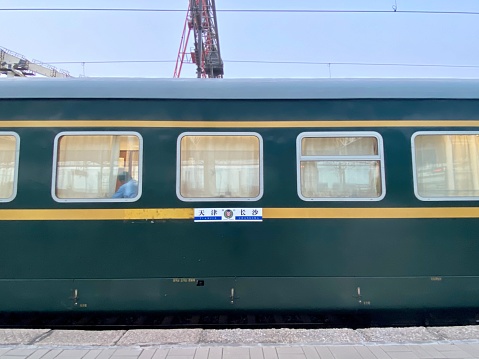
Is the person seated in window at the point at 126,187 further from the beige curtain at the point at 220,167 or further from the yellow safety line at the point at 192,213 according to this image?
the beige curtain at the point at 220,167

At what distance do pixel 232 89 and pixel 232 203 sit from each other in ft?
4.13

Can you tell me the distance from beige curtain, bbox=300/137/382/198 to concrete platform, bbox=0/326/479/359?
1471mm

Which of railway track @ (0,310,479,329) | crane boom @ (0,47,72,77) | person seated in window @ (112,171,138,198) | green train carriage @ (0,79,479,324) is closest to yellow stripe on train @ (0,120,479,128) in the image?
green train carriage @ (0,79,479,324)

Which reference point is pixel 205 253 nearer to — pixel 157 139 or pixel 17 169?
pixel 157 139

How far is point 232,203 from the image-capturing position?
357 cm

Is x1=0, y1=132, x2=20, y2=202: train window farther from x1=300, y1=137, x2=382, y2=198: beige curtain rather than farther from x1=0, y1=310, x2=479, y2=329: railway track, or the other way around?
x1=300, y1=137, x2=382, y2=198: beige curtain

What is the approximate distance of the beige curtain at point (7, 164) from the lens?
3.60 m

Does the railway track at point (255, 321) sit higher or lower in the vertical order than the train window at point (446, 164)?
lower

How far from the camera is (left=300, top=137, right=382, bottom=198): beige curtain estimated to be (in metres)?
3.63

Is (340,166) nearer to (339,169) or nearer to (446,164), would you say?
(339,169)

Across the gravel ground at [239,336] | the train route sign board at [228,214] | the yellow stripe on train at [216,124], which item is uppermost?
the yellow stripe on train at [216,124]

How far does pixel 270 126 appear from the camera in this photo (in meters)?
3.68

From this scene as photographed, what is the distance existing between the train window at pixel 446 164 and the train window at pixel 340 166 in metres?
0.42

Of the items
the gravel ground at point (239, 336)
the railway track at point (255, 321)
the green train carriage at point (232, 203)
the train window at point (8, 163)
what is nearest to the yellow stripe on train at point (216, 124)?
the green train carriage at point (232, 203)
